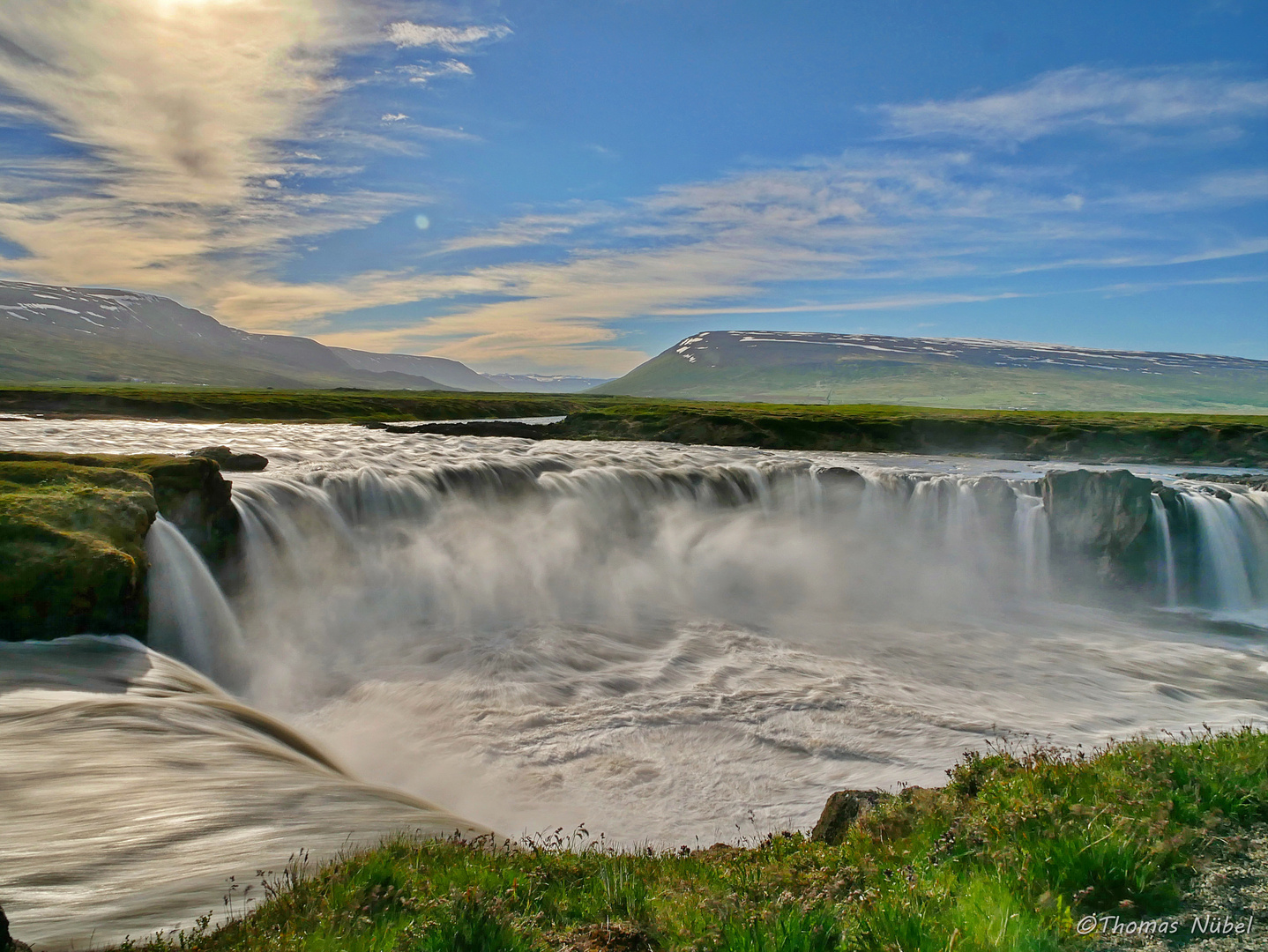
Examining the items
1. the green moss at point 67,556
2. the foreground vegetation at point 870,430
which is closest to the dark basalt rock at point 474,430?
the foreground vegetation at point 870,430

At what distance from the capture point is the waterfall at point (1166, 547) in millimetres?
28594

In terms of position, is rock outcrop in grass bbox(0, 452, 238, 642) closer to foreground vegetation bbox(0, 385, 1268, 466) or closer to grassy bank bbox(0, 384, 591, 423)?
foreground vegetation bbox(0, 385, 1268, 466)

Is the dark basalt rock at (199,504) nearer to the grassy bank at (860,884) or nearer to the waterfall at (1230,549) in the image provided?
the grassy bank at (860,884)

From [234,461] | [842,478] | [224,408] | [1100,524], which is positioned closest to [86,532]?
[234,461]

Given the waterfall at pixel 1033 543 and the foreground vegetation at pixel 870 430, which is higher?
the foreground vegetation at pixel 870 430

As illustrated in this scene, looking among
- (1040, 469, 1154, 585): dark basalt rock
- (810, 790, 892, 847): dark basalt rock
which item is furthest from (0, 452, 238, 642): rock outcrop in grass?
(1040, 469, 1154, 585): dark basalt rock

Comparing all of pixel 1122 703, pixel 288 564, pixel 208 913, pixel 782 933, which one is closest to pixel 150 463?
pixel 288 564

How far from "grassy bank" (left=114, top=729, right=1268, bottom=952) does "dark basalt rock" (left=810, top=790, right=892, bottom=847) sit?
632 millimetres

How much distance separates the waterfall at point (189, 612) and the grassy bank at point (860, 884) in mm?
10339

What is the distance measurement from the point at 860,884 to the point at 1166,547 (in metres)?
30.8

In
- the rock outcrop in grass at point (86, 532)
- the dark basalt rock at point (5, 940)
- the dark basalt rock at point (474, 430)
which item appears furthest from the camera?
the dark basalt rock at point (474, 430)

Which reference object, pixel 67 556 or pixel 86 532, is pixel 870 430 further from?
pixel 67 556

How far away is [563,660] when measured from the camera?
751 inches

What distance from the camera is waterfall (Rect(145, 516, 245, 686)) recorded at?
14617mm
